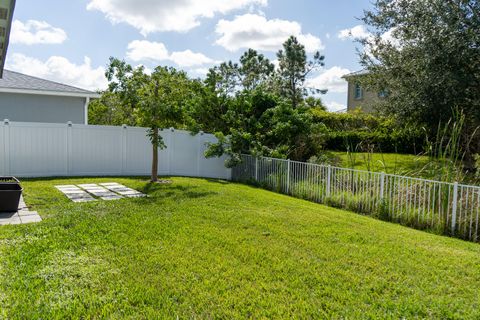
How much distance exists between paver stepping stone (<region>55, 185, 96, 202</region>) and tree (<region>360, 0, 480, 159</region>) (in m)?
8.36

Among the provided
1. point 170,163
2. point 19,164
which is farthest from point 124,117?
point 19,164

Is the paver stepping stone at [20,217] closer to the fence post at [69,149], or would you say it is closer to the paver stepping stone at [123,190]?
the paver stepping stone at [123,190]

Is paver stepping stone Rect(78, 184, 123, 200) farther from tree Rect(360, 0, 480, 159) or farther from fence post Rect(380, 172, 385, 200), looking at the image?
tree Rect(360, 0, 480, 159)

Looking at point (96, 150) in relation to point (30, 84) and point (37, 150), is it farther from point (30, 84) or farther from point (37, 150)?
point (30, 84)

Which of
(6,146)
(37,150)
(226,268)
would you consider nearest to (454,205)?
(226,268)

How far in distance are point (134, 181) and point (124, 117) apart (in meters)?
8.08

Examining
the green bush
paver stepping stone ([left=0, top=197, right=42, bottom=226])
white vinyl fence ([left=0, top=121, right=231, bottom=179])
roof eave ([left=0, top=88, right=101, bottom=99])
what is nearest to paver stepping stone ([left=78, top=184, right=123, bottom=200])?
paver stepping stone ([left=0, top=197, right=42, bottom=226])

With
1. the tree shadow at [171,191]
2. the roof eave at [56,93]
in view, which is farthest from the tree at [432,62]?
the roof eave at [56,93]

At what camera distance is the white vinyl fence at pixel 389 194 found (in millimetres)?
6188

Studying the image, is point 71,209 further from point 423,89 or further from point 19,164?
point 423,89

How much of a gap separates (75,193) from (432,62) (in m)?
9.57

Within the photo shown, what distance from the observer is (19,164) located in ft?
33.4

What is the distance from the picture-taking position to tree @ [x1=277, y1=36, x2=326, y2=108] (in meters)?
23.1

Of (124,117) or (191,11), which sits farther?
(124,117)
